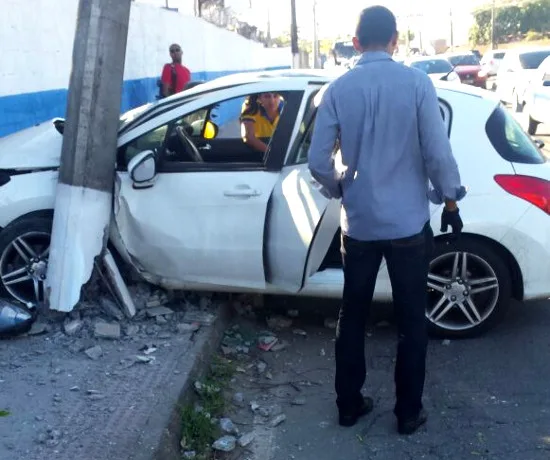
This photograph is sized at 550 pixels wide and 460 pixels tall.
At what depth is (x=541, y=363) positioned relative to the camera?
216 inches

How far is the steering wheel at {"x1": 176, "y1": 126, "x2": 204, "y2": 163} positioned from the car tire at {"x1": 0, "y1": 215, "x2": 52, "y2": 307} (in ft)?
3.35

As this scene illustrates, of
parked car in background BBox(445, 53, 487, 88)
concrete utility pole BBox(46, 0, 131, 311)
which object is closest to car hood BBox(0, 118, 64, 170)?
concrete utility pole BBox(46, 0, 131, 311)

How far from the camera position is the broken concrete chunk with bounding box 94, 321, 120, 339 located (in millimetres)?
5605

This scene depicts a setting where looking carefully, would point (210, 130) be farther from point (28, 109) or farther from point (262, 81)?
point (28, 109)

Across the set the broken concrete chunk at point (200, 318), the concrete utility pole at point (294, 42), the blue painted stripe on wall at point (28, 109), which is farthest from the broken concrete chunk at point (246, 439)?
the concrete utility pole at point (294, 42)

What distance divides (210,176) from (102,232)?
784mm

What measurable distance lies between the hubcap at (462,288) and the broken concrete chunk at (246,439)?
5.31 feet

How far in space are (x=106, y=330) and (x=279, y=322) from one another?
131 cm

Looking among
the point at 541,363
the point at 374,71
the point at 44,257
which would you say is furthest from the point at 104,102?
the point at 541,363

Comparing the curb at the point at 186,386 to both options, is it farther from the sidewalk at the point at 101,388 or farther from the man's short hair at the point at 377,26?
the man's short hair at the point at 377,26

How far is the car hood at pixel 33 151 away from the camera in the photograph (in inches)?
241

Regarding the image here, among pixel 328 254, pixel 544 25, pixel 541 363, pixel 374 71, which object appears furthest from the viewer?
pixel 544 25

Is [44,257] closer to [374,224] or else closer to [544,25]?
[374,224]

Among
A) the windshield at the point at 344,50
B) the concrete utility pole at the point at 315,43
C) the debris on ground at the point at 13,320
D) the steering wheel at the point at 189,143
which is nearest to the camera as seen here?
the debris on ground at the point at 13,320
